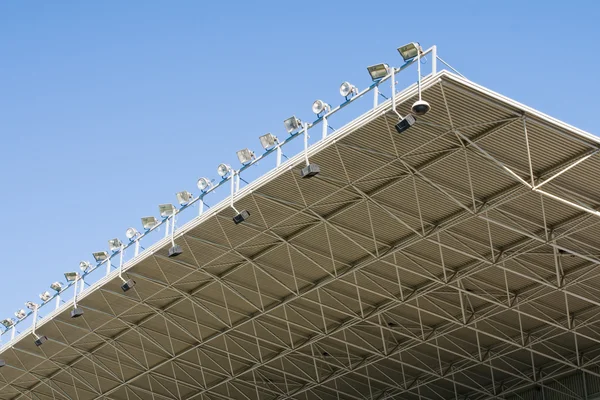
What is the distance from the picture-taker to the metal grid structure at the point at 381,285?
3033 cm

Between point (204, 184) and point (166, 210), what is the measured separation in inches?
103

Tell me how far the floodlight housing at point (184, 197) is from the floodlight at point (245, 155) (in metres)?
3.81

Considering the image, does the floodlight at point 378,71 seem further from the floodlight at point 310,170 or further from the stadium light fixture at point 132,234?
the stadium light fixture at point 132,234

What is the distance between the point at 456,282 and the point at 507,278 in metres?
2.03

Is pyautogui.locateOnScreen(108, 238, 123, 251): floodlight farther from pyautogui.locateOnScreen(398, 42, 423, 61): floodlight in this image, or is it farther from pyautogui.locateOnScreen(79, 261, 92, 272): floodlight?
pyautogui.locateOnScreen(398, 42, 423, 61): floodlight

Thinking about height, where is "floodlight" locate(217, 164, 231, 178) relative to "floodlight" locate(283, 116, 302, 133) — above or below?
below

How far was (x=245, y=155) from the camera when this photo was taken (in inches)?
1335

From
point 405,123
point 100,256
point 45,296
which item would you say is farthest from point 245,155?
point 45,296

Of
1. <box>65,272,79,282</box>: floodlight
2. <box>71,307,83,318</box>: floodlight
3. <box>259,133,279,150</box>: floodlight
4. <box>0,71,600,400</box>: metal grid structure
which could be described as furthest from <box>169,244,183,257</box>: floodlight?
<box>65,272,79,282</box>: floodlight

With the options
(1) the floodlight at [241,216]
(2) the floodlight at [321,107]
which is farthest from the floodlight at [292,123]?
(1) the floodlight at [241,216]

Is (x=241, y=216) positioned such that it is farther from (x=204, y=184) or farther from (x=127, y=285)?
(x=127, y=285)

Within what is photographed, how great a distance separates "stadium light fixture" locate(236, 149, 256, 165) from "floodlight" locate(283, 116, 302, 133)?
7.76 feet

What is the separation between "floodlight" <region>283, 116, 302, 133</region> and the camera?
3161 centimetres

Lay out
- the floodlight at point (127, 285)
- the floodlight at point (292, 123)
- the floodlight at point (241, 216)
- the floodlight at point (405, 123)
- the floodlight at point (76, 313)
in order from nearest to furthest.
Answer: the floodlight at point (405, 123), the floodlight at point (292, 123), the floodlight at point (241, 216), the floodlight at point (127, 285), the floodlight at point (76, 313)
